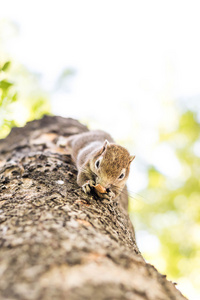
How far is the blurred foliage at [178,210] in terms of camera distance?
6.37 m

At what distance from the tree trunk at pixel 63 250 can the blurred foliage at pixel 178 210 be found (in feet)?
16.3

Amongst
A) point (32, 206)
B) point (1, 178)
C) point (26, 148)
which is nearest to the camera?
point (32, 206)

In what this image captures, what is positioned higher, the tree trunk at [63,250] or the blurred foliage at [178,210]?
the blurred foliage at [178,210]

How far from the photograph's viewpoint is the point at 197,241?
6.60 m

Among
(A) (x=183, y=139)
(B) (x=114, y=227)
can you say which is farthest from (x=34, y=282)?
(A) (x=183, y=139)

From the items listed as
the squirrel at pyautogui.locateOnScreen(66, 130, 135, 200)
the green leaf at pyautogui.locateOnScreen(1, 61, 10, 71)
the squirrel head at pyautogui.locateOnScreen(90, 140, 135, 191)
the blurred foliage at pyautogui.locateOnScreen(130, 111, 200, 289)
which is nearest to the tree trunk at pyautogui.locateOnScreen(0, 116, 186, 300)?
the squirrel at pyautogui.locateOnScreen(66, 130, 135, 200)

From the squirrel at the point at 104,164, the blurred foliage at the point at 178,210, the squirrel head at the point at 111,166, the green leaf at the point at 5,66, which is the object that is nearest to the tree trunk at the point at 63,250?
the squirrel at the point at 104,164

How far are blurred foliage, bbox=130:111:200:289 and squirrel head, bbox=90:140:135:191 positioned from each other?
3.83 m

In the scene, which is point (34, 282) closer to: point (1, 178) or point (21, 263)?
point (21, 263)

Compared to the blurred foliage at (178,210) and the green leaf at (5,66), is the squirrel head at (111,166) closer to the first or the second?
→ the green leaf at (5,66)

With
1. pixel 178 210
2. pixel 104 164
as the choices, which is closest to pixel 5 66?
pixel 104 164

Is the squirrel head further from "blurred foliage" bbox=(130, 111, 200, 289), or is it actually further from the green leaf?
"blurred foliage" bbox=(130, 111, 200, 289)

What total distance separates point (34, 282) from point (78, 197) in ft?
3.47

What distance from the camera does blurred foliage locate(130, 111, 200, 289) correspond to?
6369 mm
